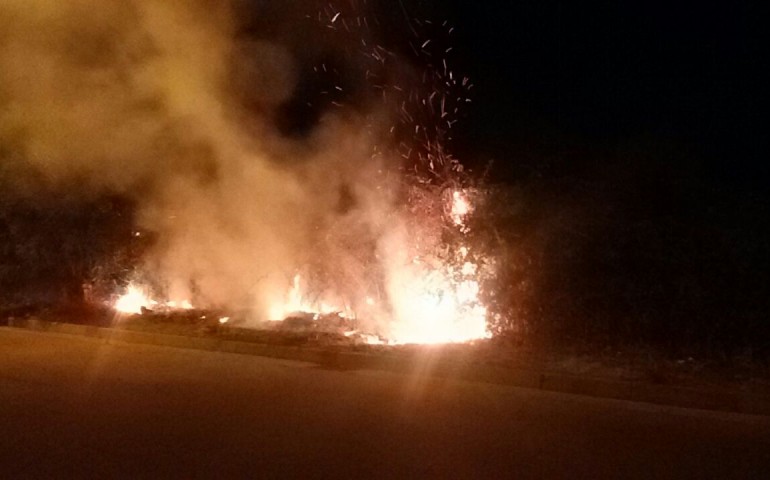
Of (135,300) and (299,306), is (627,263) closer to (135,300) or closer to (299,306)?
(299,306)

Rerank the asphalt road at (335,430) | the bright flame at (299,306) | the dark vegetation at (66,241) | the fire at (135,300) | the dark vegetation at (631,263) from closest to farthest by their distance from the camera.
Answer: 1. the asphalt road at (335,430)
2. the dark vegetation at (631,263)
3. the bright flame at (299,306)
4. the fire at (135,300)
5. the dark vegetation at (66,241)

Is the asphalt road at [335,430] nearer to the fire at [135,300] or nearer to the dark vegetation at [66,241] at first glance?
the fire at [135,300]

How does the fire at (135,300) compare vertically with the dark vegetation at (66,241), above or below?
below

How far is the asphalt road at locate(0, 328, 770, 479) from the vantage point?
6.82 metres

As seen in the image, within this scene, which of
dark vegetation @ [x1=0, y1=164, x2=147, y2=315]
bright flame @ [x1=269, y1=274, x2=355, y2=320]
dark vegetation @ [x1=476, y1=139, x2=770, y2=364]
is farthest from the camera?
dark vegetation @ [x1=0, y1=164, x2=147, y2=315]

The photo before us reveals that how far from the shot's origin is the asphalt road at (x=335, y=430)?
6.82 m

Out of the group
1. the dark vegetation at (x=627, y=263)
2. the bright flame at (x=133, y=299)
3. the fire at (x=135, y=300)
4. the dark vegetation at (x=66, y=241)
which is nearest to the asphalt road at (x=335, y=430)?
the dark vegetation at (x=627, y=263)

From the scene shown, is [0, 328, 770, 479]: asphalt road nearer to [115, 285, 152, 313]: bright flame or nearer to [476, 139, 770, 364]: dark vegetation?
[476, 139, 770, 364]: dark vegetation

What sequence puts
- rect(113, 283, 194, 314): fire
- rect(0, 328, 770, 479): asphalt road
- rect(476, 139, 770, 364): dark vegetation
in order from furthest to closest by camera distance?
rect(113, 283, 194, 314): fire, rect(476, 139, 770, 364): dark vegetation, rect(0, 328, 770, 479): asphalt road

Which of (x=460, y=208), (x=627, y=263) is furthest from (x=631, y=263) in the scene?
(x=460, y=208)

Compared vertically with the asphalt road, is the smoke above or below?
above

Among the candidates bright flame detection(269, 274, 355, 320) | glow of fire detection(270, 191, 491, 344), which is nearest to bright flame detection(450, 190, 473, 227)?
glow of fire detection(270, 191, 491, 344)

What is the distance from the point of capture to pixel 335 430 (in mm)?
8055

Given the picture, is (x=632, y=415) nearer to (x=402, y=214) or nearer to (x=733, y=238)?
(x=733, y=238)
